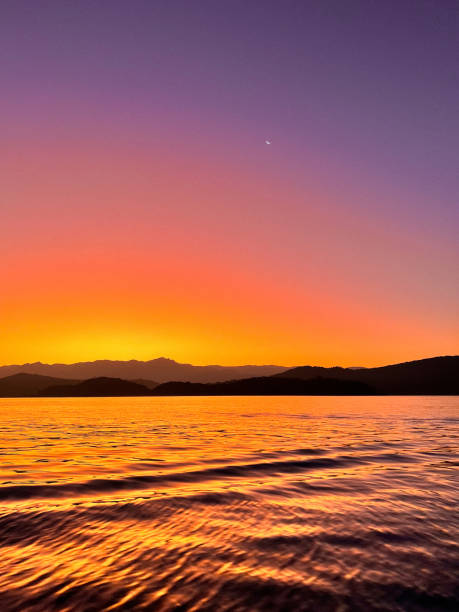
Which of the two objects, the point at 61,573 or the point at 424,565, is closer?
the point at 61,573

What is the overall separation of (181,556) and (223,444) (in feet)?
59.1

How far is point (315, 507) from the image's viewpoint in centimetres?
978

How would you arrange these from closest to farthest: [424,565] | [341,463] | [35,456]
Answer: [424,565], [341,463], [35,456]

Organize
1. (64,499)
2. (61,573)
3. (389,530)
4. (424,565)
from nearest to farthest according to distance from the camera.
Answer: (61,573) < (424,565) < (389,530) < (64,499)

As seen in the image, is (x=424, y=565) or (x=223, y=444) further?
(x=223, y=444)

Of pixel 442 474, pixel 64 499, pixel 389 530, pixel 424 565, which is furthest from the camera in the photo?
pixel 442 474

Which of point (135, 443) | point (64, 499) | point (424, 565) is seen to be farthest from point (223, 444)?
point (424, 565)

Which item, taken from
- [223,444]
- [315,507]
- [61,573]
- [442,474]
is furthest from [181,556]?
[223,444]

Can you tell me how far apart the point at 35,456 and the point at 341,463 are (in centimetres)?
1262

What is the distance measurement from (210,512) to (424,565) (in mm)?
4366

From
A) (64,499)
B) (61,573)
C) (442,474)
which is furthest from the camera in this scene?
(442,474)

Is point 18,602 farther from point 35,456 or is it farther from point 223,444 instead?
point 223,444

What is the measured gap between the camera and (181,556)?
21.3 ft

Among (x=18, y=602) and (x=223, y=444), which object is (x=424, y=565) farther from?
(x=223, y=444)
